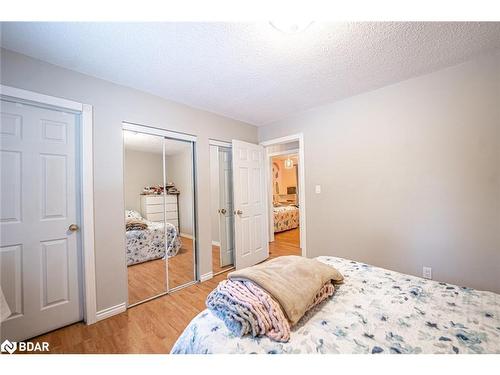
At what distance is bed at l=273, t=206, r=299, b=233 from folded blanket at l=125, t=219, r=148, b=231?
3480 millimetres

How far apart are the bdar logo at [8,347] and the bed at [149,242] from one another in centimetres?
88

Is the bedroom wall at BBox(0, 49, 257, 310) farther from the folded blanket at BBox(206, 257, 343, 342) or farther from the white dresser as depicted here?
the folded blanket at BBox(206, 257, 343, 342)

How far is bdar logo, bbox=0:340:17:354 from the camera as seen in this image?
146cm

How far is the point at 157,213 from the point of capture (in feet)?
7.71

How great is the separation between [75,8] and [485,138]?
3.01 metres

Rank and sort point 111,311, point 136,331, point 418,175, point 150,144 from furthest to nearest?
point 150,144 < point 418,175 < point 111,311 < point 136,331

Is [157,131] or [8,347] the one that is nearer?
[8,347]

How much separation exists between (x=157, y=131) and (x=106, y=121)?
0.49m

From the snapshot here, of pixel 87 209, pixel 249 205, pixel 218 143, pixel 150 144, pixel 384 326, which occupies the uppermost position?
pixel 218 143

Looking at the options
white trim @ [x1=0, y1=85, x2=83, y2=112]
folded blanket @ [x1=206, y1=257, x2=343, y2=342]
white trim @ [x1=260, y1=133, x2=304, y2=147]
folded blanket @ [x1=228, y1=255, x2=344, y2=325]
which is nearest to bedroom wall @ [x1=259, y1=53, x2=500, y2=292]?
white trim @ [x1=260, y1=133, x2=304, y2=147]

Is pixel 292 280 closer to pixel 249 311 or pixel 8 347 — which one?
pixel 249 311

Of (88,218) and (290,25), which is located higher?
(290,25)

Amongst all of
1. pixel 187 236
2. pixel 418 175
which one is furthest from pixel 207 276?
pixel 418 175
